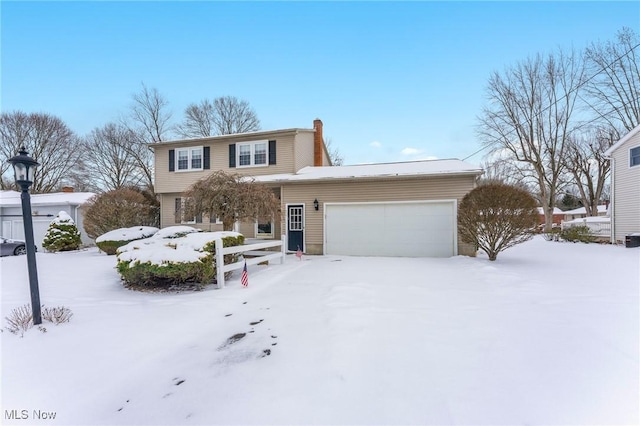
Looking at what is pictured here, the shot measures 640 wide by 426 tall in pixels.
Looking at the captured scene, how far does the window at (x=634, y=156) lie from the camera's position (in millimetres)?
12875

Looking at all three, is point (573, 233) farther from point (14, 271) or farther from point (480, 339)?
point (14, 271)

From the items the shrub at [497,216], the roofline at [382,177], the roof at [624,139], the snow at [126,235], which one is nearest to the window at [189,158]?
the snow at [126,235]

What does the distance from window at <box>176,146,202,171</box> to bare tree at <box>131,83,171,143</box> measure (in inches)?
537

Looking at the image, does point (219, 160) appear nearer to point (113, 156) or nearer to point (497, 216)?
point (497, 216)

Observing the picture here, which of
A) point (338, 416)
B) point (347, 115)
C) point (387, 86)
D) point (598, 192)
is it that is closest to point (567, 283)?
point (338, 416)

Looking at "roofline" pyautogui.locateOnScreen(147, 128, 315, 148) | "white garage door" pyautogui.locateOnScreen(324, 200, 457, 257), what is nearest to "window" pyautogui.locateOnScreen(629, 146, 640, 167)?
"white garage door" pyautogui.locateOnScreen(324, 200, 457, 257)

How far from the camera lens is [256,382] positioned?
9.53ft

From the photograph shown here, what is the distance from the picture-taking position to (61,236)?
13930 mm

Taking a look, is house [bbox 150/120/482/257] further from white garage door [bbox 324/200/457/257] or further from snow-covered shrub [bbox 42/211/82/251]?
snow-covered shrub [bbox 42/211/82/251]

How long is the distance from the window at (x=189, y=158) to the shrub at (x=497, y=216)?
13090 mm

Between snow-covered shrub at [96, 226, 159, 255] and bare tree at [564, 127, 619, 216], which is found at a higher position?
bare tree at [564, 127, 619, 216]

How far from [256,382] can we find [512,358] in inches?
109

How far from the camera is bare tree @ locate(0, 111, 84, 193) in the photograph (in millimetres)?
24141

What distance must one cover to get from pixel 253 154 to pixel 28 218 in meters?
11.0
